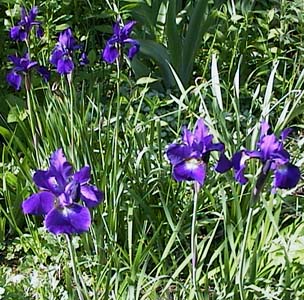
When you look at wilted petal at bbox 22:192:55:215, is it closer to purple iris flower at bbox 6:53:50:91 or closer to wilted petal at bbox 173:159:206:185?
wilted petal at bbox 173:159:206:185

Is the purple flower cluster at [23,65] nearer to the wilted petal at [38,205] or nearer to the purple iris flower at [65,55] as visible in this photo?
the purple iris flower at [65,55]

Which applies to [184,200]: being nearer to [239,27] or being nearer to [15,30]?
[15,30]

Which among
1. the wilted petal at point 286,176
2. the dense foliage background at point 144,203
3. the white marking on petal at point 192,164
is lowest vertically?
the dense foliage background at point 144,203

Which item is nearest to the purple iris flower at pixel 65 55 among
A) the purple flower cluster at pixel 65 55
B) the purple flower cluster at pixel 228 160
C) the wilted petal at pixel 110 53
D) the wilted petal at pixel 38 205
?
the purple flower cluster at pixel 65 55

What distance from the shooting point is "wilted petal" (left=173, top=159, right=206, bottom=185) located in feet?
5.39

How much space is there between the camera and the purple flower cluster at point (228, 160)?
1.59 metres

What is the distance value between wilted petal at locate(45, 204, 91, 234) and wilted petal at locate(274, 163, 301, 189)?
17.2 inches

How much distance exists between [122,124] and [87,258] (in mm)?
606

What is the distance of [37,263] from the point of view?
2.37 meters

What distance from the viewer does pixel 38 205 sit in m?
1.52

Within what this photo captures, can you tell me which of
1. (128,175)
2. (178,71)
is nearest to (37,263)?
(128,175)

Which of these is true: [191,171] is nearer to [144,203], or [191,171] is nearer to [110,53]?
[144,203]

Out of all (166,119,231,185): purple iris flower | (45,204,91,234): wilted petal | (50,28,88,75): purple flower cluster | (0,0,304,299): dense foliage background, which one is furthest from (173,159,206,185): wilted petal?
(50,28,88,75): purple flower cluster

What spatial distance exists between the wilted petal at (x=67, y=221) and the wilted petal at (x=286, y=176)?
0.44m
